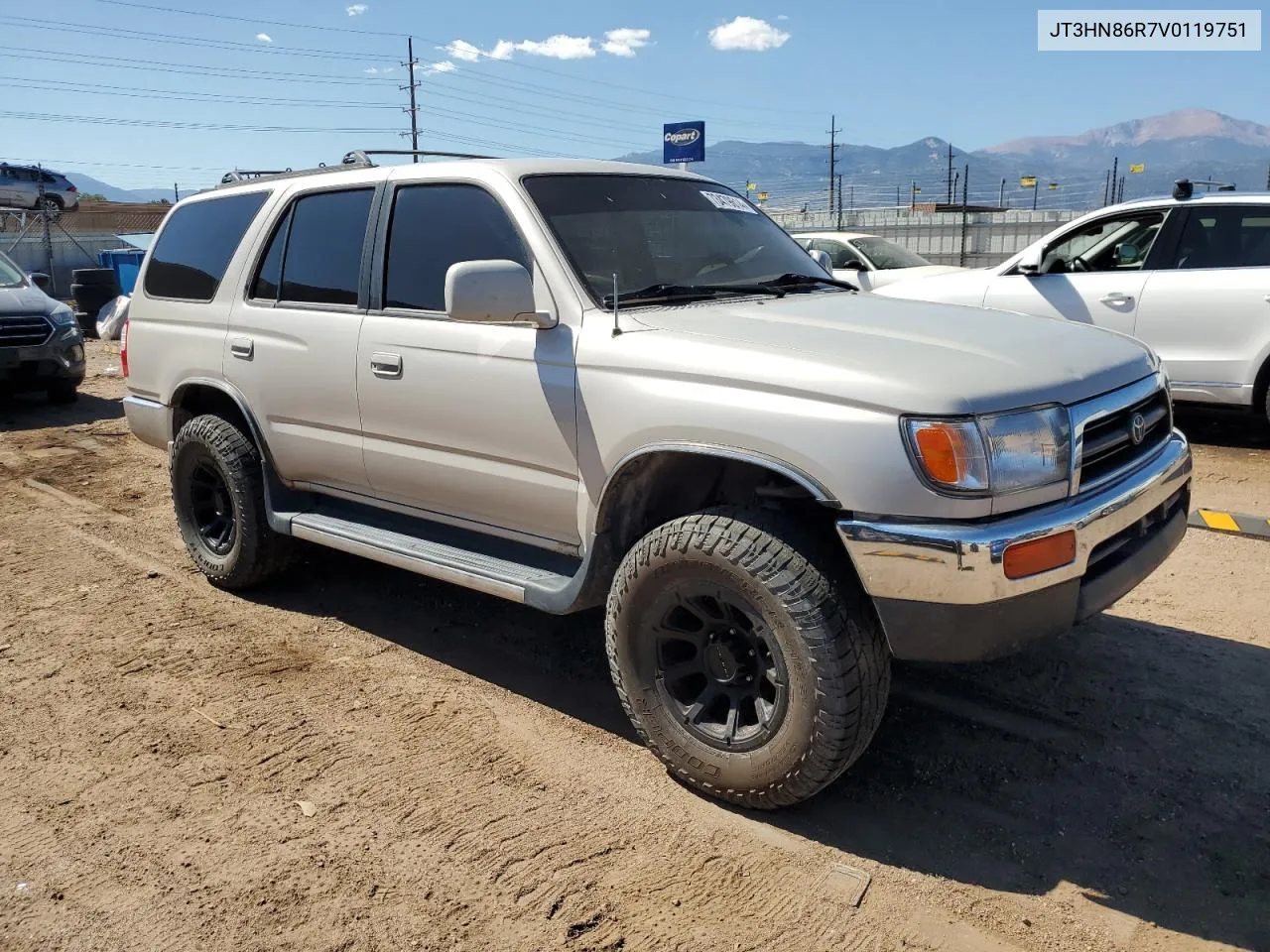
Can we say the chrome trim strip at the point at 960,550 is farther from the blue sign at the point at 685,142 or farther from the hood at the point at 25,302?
the blue sign at the point at 685,142

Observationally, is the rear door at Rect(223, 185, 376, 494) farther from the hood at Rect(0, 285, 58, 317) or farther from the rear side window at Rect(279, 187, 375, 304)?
the hood at Rect(0, 285, 58, 317)

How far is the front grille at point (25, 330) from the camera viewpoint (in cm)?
995

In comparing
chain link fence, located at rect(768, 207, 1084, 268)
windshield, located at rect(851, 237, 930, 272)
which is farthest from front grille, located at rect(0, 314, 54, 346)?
chain link fence, located at rect(768, 207, 1084, 268)

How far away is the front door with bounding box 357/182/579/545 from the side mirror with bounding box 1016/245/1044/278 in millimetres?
5558

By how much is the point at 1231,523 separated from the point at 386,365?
15.1 feet

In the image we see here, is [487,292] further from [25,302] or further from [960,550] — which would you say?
[25,302]

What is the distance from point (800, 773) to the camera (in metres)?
2.78

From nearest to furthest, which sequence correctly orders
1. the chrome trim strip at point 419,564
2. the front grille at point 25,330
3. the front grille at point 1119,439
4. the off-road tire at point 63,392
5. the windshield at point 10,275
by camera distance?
the front grille at point 1119,439 < the chrome trim strip at point 419,564 < the front grille at point 25,330 < the off-road tire at point 63,392 < the windshield at point 10,275

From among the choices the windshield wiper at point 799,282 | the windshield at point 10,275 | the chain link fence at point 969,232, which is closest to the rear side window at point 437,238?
the windshield wiper at point 799,282

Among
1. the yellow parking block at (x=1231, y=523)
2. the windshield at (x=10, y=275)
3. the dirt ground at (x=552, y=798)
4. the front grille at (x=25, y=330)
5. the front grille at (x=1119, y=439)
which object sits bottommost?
the dirt ground at (x=552, y=798)

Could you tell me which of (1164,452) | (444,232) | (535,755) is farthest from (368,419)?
(1164,452)

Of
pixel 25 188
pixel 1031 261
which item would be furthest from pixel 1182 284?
pixel 25 188

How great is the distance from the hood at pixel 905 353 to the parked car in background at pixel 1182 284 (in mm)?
3787

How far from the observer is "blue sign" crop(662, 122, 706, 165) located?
19.5 meters
